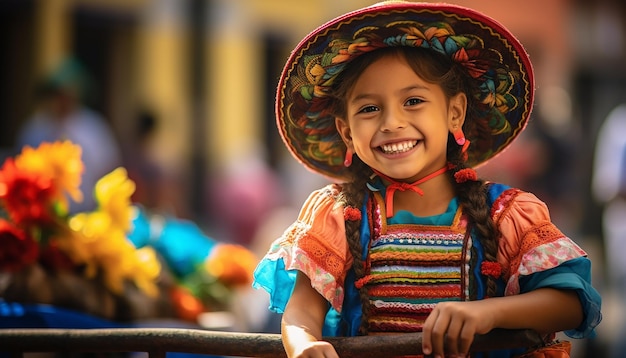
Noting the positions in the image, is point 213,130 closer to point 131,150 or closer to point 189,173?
point 189,173

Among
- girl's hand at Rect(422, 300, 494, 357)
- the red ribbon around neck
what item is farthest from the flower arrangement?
girl's hand at Rect(422, 300, 494, 357)

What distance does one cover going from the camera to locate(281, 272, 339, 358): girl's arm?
102 inches

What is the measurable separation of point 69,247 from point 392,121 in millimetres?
1691

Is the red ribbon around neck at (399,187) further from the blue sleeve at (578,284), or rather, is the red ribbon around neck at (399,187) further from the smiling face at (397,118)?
the blue sleeve at (578,284)

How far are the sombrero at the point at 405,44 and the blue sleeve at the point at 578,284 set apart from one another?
557 mm

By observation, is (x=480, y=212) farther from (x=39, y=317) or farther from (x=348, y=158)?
(x=39, y=317)

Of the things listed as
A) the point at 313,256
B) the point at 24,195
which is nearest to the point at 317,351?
the point at 313,256

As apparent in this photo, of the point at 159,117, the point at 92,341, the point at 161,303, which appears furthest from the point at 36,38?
the point at 92,341

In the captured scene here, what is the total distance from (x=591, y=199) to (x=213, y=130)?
7666mm

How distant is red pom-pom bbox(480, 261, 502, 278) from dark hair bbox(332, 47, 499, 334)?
19 mm

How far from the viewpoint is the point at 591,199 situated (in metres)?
9.11

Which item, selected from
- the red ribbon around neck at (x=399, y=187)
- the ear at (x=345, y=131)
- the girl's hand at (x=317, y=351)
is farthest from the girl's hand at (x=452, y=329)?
the ear at (x=345, y=131)

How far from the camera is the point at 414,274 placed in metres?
2.99

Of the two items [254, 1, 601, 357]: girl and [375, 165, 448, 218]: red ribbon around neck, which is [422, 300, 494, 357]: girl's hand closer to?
[254, 1, 601, 357]: girl
